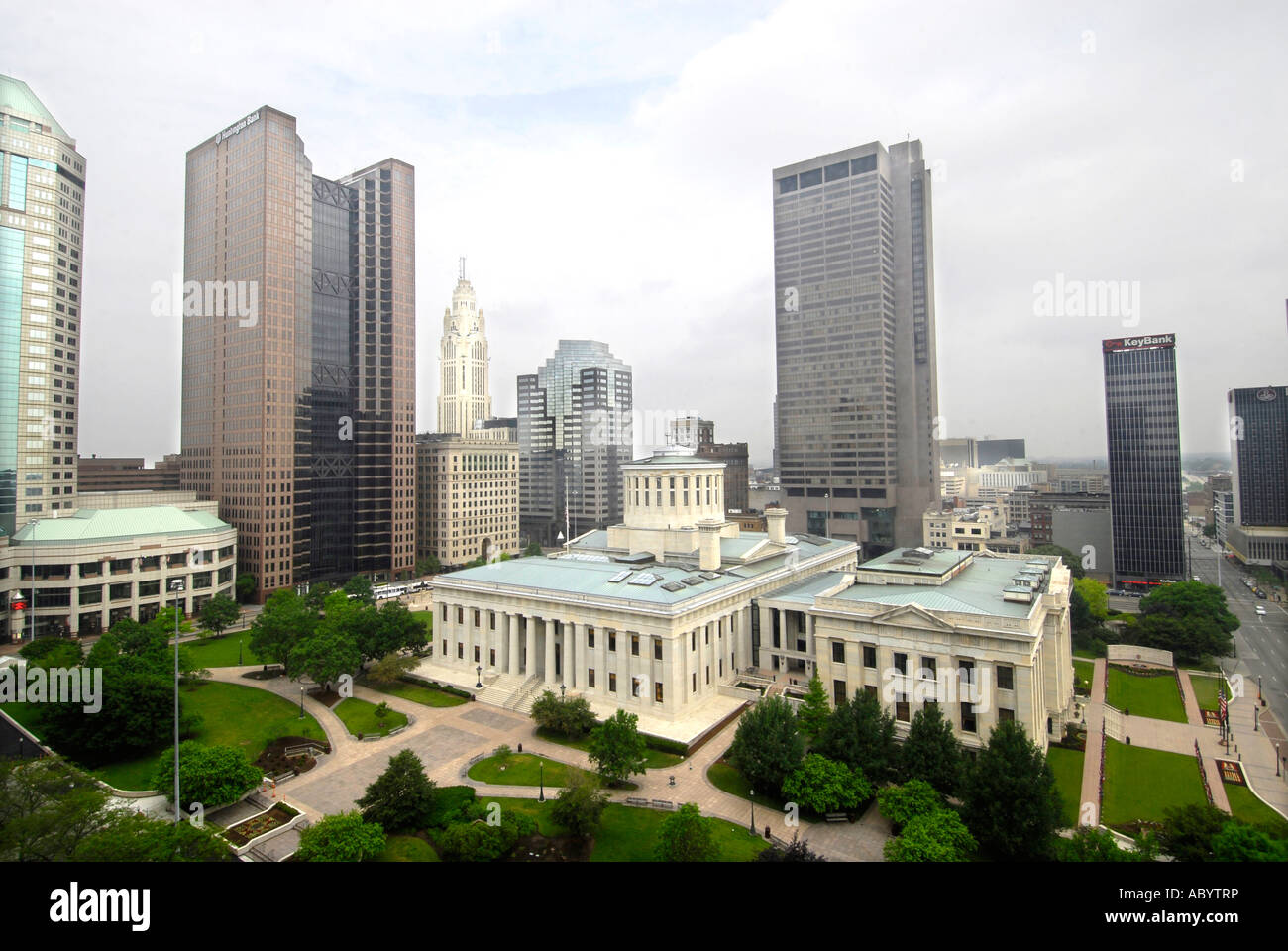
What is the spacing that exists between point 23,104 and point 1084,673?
135 m

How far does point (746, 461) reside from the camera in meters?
181

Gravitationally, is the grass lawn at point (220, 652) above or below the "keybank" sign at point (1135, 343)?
below

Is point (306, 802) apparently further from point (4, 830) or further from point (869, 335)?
point (869, 335)

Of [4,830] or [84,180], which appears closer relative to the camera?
[4,830]

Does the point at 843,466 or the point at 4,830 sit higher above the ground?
the point at 843,466

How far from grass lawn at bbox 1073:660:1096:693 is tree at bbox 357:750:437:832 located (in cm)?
5640

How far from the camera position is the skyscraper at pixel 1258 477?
265ft

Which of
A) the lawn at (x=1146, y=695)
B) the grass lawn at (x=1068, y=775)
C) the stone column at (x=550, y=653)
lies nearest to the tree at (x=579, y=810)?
the grass lawn at (x=1068, y=775)

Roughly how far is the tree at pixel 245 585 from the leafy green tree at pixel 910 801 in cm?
9009

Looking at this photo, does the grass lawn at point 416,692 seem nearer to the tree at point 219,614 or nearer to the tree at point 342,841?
the tree at point 342,841

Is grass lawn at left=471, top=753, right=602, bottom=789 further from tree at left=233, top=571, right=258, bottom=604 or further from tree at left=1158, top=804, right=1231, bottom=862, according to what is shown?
tree at left=233, top=571, right=258, bottom=604
